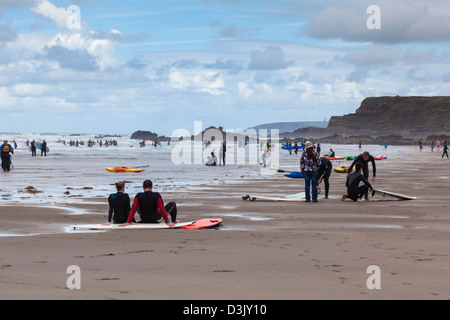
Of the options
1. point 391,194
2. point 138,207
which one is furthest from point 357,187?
point 138,207

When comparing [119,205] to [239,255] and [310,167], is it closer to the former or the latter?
[239,255]

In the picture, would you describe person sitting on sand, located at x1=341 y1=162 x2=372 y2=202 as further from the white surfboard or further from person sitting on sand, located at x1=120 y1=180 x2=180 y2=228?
person sitting on sand, located at x1=120 y1=180 x2=180 y2=228

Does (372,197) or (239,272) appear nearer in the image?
(239,272)

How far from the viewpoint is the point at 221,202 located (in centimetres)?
1620

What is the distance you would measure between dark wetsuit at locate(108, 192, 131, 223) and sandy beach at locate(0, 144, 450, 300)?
0.71m

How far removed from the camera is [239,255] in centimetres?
829

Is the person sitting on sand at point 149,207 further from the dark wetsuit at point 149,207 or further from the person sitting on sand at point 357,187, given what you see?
the person sitting on sand at point 357,187

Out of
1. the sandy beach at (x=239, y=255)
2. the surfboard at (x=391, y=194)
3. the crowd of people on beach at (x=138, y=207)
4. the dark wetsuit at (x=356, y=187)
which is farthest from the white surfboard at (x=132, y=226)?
the surfboard at (x=391, y=194)

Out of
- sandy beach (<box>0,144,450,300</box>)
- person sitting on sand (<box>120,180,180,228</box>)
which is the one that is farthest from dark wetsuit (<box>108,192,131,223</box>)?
sandy beach (<box>0,144,450,300</box>)

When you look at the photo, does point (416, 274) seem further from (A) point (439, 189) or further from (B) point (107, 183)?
(B) point (107, 183)

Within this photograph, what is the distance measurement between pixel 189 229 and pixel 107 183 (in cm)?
1332

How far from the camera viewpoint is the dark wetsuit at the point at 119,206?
11.1m
